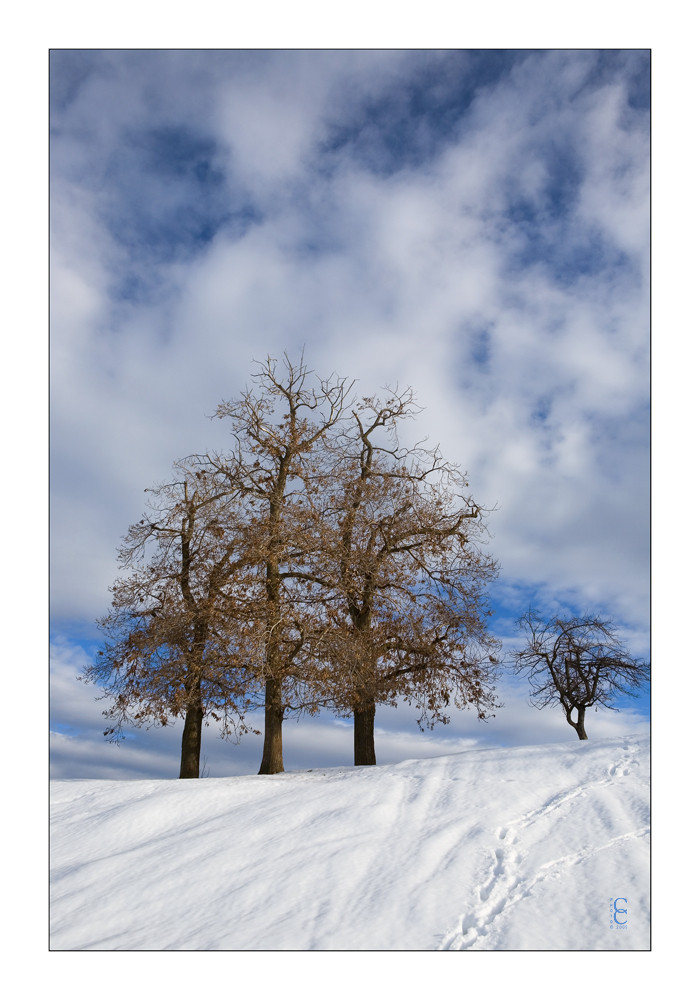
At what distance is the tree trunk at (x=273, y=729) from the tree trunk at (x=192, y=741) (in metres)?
2.39

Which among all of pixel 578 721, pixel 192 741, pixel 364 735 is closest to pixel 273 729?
Answer: pixel 364 735

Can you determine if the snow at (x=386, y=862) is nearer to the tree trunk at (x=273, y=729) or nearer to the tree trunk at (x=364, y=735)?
the tree trunk at (x=273, y=729)

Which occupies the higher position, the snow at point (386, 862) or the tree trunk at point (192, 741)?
the snow at point (386, 862)

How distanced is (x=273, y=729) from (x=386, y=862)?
8698mm

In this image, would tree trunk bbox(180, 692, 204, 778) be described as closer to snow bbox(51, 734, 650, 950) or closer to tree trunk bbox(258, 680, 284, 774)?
tree trunk bbox(258, 680, 284, 774)

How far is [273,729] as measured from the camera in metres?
16.5

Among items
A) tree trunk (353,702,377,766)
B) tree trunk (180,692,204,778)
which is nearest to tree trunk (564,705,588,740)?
tree trunk (353,702,377,766)

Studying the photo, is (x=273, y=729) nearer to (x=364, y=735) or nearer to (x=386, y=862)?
(x=364, y=735)

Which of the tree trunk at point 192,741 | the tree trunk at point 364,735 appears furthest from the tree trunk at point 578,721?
the tree trunk at point 192,741

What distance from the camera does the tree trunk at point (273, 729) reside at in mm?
16266

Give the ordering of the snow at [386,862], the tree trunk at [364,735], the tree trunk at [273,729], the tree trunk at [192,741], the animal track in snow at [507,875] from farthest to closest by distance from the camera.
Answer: the tree trunk at [192,741] < the tree trunk at [364,735] < the tree trunk at [273,729] < the snow at [386,862] < the animal track in snow at [507,875]

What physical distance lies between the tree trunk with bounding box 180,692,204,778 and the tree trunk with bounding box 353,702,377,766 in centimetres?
423

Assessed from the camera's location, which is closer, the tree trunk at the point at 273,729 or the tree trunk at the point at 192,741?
the tree trunk at the point at 273,729
